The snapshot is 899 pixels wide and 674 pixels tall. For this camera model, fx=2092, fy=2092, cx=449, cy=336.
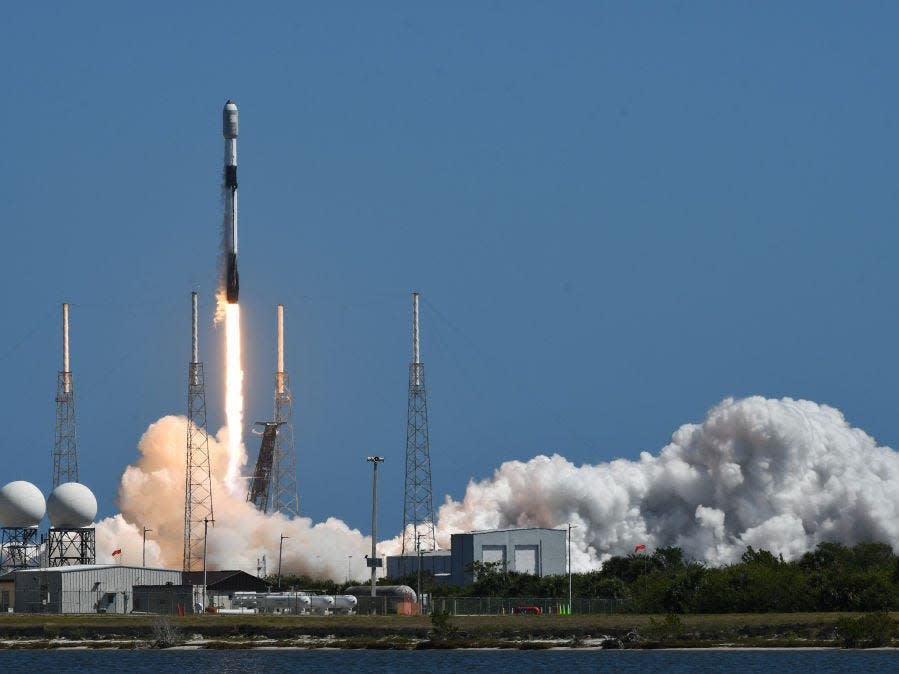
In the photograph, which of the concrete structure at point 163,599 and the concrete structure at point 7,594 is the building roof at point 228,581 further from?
the concrete structure at point 7,594

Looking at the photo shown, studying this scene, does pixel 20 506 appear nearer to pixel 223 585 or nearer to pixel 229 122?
pixel 223 585

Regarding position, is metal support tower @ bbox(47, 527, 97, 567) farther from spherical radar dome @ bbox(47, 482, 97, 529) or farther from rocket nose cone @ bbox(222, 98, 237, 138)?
rocket nose cone @ bbox(222, 98, 237, 138)

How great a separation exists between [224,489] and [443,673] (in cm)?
7029

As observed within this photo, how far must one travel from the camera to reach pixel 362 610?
13162cm

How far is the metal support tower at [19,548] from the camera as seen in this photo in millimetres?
146375

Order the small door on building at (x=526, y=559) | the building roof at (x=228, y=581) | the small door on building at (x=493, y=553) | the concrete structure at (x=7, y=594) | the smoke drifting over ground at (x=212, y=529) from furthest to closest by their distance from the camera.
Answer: the small door on building at (x=526, y=559), the small door on building at (x=493, y=553), the smoke drifting over ground at (x=212, y=529), the building roof at (x=228, y=581), the concrete structure at (x=7, y=594)

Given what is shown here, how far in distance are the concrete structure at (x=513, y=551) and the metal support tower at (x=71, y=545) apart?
30.4m

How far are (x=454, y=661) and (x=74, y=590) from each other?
1662 inches

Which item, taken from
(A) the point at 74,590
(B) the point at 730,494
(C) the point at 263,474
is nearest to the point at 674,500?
(B) the point at 730,494

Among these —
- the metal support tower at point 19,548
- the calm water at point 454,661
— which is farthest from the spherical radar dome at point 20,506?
the calm water at point 454,661

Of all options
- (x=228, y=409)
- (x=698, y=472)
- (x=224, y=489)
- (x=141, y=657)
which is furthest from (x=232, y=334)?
(x=698, y=472)

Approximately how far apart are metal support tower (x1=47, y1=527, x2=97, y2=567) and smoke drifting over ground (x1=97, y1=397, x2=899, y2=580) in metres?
8.72

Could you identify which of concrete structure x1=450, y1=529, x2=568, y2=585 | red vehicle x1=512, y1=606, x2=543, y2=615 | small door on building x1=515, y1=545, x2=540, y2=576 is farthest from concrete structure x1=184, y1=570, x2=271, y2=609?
small door on building x1=515, y1=545, x2=540, y2=576

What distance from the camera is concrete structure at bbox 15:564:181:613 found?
130 metres
